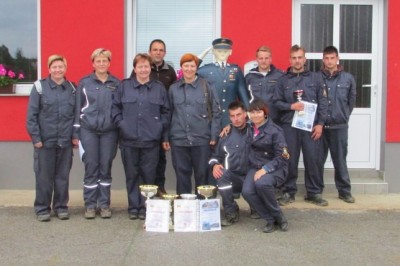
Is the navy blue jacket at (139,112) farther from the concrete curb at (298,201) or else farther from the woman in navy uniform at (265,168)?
the concrete curb at (298,201)

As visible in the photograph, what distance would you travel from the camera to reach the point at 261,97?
6844 millimetres

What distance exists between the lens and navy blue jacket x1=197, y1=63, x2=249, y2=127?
6691 millimetres

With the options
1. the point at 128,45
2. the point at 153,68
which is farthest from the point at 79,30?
the point at 153,68

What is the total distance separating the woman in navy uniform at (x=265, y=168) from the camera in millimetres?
5805

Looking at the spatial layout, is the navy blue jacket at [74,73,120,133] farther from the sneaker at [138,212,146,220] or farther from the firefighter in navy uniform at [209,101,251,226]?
the firefighter in navy uniform at [209,101,251,226]

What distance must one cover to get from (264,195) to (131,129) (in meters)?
1.62

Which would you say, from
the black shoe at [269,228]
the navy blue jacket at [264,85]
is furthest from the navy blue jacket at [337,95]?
the black shoe at [269,228]

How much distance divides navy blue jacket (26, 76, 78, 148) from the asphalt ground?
3.11 ft

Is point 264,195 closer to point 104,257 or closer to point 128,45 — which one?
point 104,257

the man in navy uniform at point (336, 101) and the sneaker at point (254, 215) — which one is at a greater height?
the man in navy uniform at point (336, 101)

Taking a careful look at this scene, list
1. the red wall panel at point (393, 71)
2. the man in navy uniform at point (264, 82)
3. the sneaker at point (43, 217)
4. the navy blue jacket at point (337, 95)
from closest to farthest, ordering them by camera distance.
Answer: the sneaker at point (43, 217) → the man in navy uniform at point (264, 82) → the navy blue jacket at point (337, 95) → the red wall panel at point (393, 71)

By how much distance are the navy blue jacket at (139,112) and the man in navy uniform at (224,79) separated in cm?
76

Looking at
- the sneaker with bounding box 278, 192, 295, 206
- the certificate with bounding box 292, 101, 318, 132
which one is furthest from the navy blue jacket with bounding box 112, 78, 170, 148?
the sneaker with bounding box 278, 192, 295, 206

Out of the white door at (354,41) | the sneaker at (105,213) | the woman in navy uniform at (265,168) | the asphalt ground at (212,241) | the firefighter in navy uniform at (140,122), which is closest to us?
the asphalt ground at (212,241)
